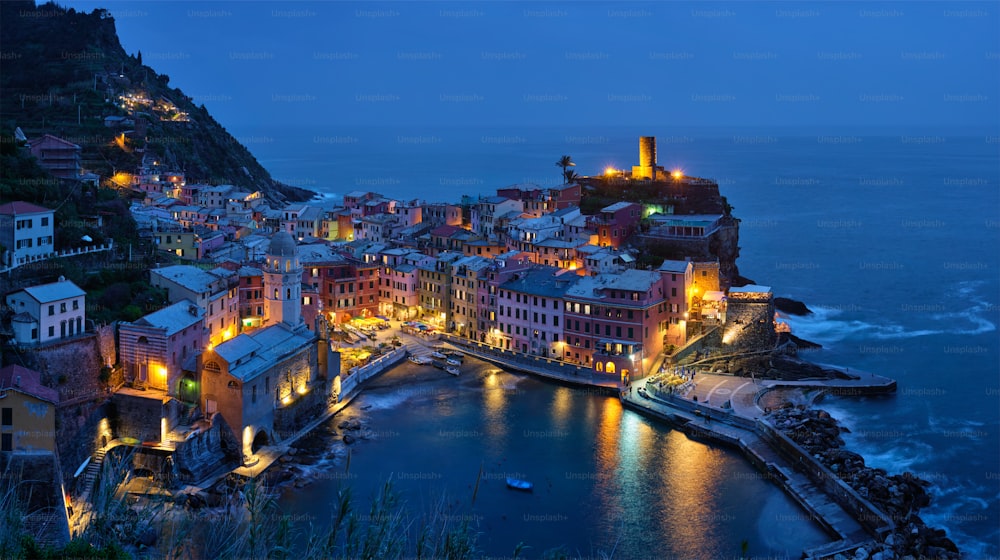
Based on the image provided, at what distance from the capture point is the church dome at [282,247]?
3884 centimetres

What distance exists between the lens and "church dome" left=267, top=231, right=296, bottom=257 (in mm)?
Answer: 38844

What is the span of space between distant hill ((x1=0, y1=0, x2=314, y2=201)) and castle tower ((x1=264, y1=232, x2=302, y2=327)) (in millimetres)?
31359

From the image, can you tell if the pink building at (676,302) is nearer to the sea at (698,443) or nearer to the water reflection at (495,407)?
the sea at (698,443)

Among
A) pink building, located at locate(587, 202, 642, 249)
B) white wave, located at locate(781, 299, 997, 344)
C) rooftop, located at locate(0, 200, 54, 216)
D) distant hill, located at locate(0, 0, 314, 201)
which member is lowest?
white wave, located at locate(781, 299, 997, 344)

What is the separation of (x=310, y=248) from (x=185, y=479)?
22596 millimetres

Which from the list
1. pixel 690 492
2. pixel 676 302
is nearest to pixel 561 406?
pixel 676 302

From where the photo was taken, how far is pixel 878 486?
1155 inches

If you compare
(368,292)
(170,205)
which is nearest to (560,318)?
(368,292)

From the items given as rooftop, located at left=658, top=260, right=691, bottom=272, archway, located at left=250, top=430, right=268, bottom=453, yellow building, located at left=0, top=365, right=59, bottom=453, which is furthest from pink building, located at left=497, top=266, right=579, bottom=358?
yellow building, located at left=0, top=365, right=59, bottom=453

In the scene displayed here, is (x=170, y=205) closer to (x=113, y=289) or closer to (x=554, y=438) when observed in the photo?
(x=113, y=289)

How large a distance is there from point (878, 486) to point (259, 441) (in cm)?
2069

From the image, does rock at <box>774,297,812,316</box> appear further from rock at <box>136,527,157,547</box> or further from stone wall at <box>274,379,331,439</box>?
rock at <box>136,527,157,547</box>

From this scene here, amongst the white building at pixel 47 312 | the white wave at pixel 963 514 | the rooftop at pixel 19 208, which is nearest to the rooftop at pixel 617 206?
the white wave at pixel 963 514

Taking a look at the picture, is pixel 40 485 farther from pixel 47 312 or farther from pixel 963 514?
pixel 963 514
